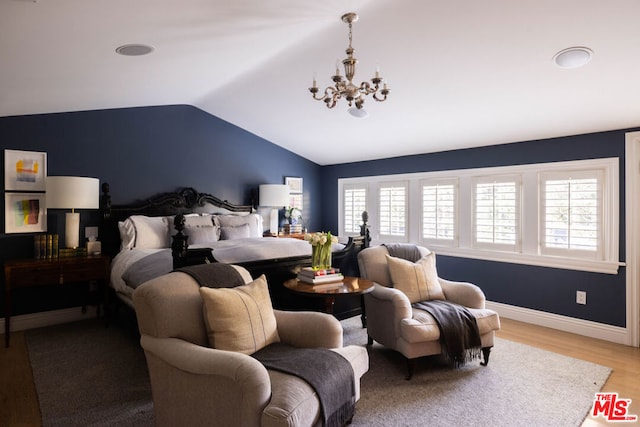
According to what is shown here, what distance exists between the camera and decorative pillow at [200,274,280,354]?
1.98 m

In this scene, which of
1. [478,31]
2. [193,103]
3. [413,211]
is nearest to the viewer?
[478,31]

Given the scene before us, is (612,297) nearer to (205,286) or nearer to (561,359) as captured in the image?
(561,359)

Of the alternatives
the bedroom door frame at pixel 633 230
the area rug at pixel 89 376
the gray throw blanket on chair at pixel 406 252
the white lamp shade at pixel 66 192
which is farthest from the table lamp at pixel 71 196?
the bedroom door frame at pixel 633 230

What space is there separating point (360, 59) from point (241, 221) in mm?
2641

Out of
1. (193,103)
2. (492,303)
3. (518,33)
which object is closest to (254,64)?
(193,103)

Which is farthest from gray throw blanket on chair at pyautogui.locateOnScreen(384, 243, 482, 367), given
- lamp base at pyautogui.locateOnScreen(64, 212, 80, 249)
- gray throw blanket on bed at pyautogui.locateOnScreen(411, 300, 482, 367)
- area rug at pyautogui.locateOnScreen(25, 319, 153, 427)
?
lamp base at pyautogui.locateOnScreen(64, 212, 80, 249)

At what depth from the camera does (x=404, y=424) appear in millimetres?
2270

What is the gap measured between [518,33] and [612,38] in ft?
1.91

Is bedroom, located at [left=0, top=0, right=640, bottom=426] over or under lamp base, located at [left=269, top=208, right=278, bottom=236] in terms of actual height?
over

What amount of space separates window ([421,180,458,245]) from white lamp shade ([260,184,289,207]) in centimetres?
202

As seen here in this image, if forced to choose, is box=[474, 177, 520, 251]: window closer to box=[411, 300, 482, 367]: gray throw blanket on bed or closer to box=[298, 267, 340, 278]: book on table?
box=[411, 300, 482, 367]: gray throw blanket on bed

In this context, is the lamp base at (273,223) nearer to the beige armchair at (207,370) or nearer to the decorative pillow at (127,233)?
the decorative pillow at (127,233)

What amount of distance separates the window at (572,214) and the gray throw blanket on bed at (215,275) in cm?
344

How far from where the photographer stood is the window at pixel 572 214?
382 cm
